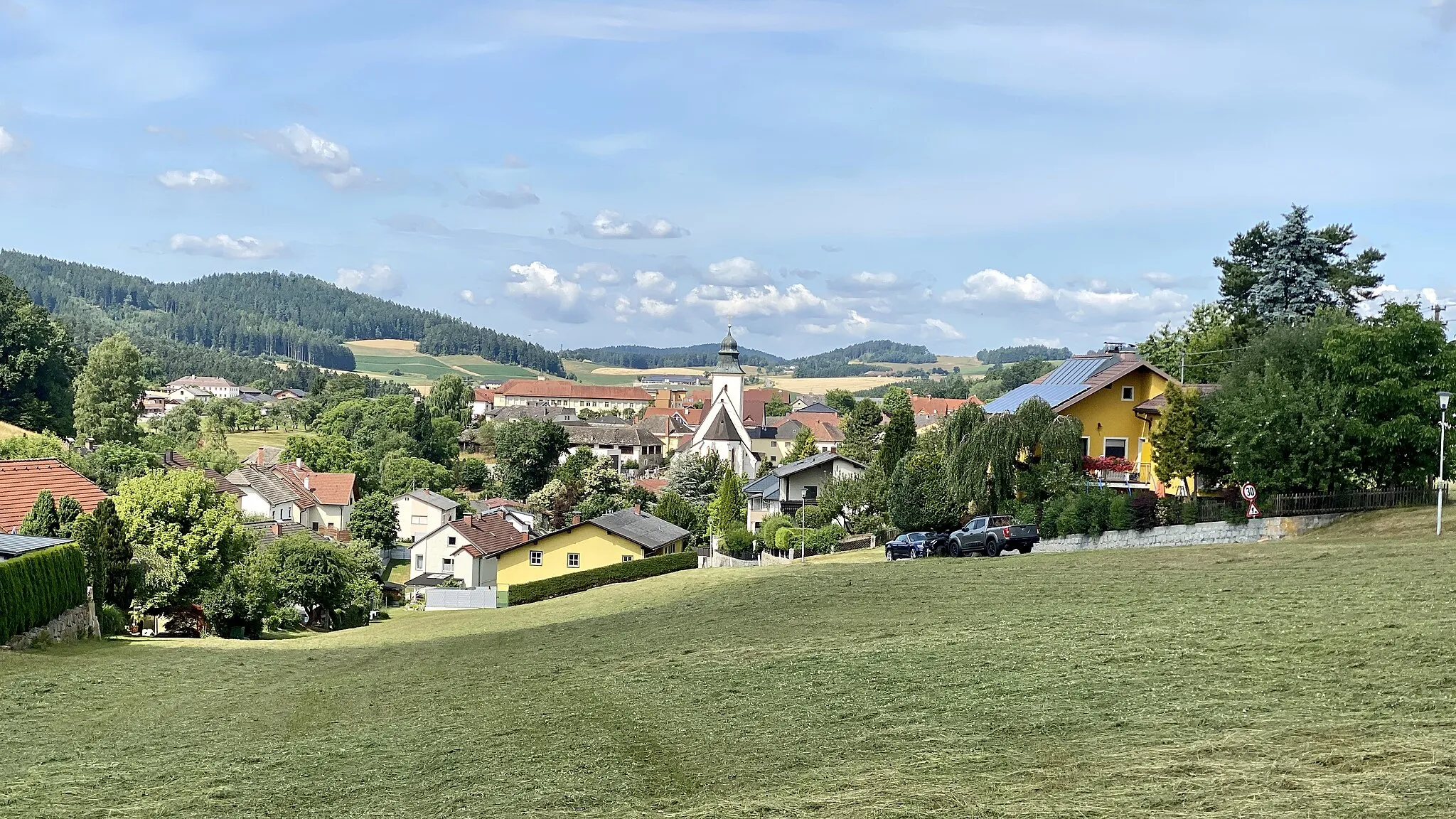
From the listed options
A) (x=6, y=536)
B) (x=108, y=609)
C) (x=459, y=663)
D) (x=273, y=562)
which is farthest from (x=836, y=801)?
(x=273, y=562)

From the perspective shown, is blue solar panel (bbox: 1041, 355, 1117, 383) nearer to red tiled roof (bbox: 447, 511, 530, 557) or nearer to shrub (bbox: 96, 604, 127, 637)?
red tiled roof (bbox: 447, 511, 530, 557)

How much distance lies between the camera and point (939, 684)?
54.7 feet

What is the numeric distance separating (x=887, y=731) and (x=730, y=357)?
136667 millimetres

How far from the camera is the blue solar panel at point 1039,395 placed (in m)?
49.8

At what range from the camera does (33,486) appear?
3984cm

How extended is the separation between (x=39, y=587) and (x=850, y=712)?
20539 millimetres

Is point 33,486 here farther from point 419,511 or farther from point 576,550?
point 419,511

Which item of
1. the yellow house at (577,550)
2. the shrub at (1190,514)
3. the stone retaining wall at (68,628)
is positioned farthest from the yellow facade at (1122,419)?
the stone retaining wall at (68,628)

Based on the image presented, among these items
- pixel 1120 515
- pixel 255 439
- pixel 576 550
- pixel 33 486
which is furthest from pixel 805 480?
pixel 255 439

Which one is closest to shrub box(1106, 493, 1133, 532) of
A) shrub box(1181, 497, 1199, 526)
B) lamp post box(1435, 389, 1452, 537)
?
shrub box(1181, 497, 1199, 526)

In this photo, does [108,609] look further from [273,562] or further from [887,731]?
[887,731]

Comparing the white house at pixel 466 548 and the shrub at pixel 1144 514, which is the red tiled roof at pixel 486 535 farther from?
the shrub at pixel 1144 514

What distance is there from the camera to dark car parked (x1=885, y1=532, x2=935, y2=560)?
40.1 m

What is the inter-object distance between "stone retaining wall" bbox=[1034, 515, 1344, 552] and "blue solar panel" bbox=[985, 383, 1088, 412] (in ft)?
29.8
